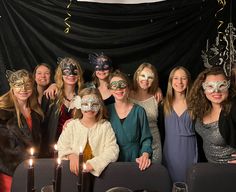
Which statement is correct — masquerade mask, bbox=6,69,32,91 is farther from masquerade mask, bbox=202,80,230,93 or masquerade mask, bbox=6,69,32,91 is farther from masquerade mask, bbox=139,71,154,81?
masquerade mask, bbox=202,80,230,93

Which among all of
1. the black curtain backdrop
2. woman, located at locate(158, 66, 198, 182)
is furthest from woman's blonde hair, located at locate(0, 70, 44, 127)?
woman, located at locate(158, 66, 198, 182)

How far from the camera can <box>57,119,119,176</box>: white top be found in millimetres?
2127

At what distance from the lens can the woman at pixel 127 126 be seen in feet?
7.68

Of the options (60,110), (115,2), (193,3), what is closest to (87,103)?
(60,110)

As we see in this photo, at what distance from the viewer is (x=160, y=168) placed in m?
1.89

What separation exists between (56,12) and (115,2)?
22.4 inches

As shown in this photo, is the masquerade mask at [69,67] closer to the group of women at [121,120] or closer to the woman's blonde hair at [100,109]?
the group of women at [121,120]

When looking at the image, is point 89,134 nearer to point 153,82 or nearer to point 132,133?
point 132,133

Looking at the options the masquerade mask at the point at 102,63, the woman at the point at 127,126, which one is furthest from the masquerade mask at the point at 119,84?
the masquerade mask at the point at 102,63

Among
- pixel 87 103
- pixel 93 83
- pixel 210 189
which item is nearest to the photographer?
pixel 210 189

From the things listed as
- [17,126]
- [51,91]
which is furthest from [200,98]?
[17,126]

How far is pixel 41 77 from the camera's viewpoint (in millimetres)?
2883

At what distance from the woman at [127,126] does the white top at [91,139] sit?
0.43 ft

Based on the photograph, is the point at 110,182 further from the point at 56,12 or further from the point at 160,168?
the point at 56,12
